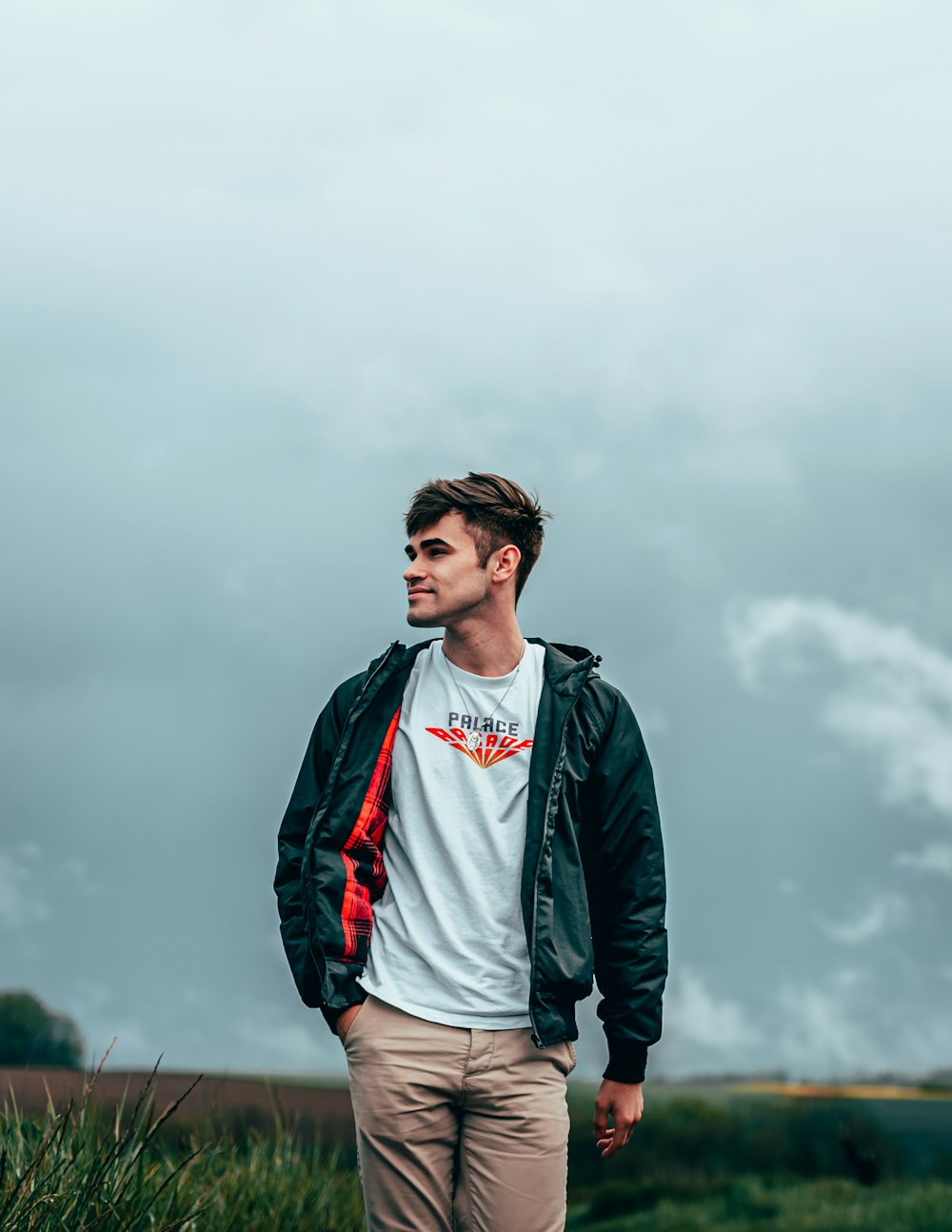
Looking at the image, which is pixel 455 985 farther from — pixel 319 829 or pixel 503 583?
pixel 503 583

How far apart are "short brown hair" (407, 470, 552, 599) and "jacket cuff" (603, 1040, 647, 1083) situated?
4.11ft

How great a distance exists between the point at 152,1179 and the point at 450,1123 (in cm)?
208

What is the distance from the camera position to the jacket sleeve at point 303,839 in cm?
327

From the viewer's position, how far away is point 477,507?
359 centimetres

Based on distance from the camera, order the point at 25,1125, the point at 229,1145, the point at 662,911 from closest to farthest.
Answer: the point at 662,911
the point at 25,1125
the point at 229,1145

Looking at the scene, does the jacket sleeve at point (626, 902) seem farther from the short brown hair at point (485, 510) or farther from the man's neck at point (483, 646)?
the short brown hair at point (485, 510)

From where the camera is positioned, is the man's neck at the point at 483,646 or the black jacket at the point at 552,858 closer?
the black jacket at the point at 552,858

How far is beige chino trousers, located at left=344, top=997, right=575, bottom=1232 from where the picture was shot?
127 inches

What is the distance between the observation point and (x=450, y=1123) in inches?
131

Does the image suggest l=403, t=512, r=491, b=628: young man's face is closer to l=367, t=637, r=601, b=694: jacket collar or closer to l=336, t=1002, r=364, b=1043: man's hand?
l=367, t=637, r=601, b=694: jacket collar

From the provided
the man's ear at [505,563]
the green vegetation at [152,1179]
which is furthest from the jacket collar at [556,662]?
the green vegetation at [152,1179]

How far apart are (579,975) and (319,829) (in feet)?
2.50

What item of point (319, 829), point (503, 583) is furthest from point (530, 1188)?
point (503, 583)

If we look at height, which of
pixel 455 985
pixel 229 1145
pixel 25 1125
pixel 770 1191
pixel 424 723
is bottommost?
pixel 770 1191
